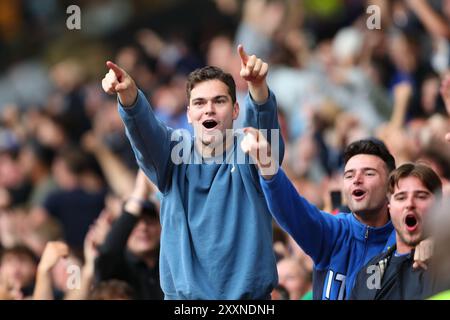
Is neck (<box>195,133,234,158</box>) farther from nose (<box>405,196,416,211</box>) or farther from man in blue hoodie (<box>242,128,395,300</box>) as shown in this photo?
nose (<box>405,196,416,211</box>)

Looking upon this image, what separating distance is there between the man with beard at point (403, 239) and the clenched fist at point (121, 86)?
1141 millimetres

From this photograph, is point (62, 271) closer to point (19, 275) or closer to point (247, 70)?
point (19, 275)

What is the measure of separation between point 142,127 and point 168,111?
20.6 ft

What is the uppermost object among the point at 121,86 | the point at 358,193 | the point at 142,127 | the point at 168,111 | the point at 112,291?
the point at 168,111

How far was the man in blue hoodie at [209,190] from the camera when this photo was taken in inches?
236

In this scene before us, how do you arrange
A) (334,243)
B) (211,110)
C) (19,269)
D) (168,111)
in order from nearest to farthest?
1. (211,110)
2. (334,243)
3. (19,269)
4. (168,111)

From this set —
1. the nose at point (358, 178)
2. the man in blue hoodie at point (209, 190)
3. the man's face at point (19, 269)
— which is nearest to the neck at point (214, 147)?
the man in blue hoodie at point (209, 190)

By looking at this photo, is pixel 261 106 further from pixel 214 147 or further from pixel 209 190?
pixel 209 190

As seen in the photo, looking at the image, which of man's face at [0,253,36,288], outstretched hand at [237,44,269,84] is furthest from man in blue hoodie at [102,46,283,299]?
man's face at [0,253,36,288]

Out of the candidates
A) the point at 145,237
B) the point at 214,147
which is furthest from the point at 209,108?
the point at 145,237

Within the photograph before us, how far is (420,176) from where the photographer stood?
6172mm

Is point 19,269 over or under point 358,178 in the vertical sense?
under

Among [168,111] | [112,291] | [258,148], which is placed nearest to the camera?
[258,148]
